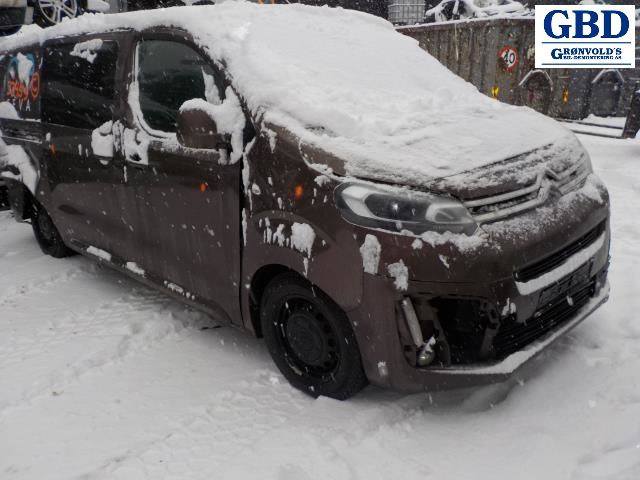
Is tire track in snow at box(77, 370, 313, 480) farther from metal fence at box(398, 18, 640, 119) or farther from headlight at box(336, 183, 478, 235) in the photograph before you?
metal fence at box(398, 18, 640, 119)

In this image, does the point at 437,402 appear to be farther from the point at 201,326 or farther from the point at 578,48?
the point at 578,48

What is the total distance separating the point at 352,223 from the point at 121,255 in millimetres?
2042

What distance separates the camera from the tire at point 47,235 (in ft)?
15.4

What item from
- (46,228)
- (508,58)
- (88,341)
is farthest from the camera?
(508,58)

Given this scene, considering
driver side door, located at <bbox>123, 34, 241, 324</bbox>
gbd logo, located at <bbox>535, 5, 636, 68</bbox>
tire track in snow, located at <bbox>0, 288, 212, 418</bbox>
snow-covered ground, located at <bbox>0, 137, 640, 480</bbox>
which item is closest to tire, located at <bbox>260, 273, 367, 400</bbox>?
snow-covered ground, located at <bbox>0, 137, 640, 480</bbox>

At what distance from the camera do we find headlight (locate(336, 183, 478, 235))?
2.18 meters

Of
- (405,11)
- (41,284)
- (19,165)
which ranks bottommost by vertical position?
(41,284)

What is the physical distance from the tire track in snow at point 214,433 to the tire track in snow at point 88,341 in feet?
2.51

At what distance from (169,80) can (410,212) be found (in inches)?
65.4

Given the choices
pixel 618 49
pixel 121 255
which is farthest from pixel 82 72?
pixel 618 49

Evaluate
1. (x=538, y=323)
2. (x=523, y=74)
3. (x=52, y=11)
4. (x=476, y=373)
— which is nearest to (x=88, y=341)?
(x=476, y=373)

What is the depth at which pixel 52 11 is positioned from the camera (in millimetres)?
9109

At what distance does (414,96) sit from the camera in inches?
120

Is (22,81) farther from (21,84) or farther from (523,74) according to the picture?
(523,74)
